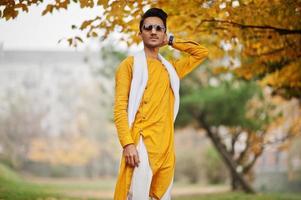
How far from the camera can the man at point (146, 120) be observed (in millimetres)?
3186

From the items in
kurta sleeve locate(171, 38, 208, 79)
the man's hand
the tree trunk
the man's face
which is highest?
the man's face

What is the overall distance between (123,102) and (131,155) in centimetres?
33

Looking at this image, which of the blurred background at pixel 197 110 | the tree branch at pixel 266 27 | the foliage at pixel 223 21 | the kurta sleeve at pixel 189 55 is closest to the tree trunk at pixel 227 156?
the blurred background at pixel 197 110

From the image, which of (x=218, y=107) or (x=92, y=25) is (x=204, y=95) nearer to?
(x=218, y=107)

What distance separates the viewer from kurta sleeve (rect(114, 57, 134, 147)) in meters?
3.18

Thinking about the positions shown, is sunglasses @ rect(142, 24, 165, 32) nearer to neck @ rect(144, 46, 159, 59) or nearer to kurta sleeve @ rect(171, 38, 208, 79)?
neck @ rect(144, 46, 159, 59)

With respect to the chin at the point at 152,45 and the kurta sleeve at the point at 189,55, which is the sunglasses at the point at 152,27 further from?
the kurta sleeve at the point at 189,55

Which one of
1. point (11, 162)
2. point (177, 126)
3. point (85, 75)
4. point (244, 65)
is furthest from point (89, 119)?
point (244, 65)

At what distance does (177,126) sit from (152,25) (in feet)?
39.6

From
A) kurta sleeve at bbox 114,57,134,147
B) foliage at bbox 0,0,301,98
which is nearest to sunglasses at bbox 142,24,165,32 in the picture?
kurta sleeve at bbox 114,57,134,147

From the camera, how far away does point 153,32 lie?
341 cm

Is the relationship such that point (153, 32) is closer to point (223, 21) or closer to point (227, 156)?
point (223, 21)

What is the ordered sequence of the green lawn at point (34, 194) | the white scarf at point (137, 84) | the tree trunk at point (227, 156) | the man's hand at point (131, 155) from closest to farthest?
the man's hand at point (131, 155) < the white scarf at point (137, 84) < the green lawn at point (34, 194) < the tree trunk at point (227, 156)

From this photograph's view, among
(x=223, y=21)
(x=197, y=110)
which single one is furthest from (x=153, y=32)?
(x=197, y=110)
